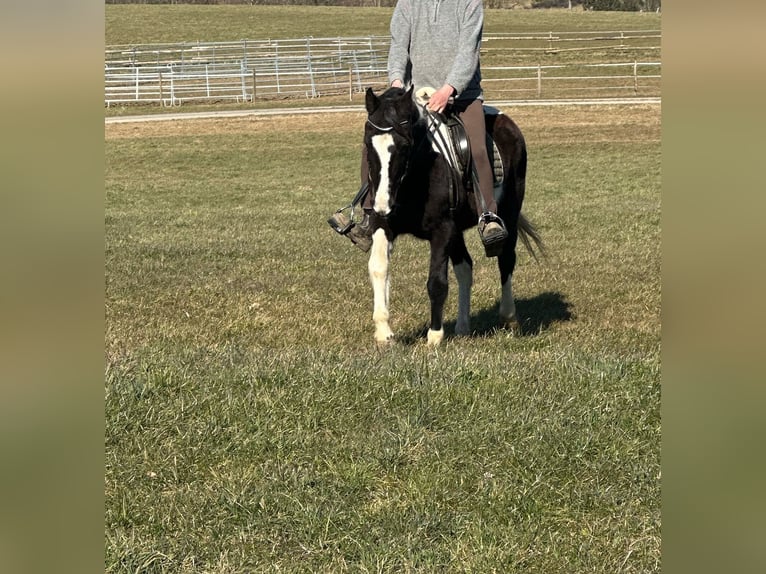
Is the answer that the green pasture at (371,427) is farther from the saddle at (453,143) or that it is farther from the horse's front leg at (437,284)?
the saddle at (453,143)

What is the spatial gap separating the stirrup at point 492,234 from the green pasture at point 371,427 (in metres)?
0.84

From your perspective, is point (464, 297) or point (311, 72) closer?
point (464, 297)

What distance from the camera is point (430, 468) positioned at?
13.6 ft

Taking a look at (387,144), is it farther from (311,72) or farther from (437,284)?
(311,72)

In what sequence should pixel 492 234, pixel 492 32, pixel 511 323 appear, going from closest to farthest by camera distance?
pixel 492 234, pixel 511 323, pixel 492 32

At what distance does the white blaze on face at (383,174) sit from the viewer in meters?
6.27

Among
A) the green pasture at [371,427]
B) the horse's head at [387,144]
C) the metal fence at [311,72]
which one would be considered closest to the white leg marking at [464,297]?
the green pasture at [371,427]

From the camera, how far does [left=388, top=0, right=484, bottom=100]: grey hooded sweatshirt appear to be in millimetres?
7012

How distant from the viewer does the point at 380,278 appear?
23.7 ft

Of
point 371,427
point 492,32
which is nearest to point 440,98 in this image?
point 371,427

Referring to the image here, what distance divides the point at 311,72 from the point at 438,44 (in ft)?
165
